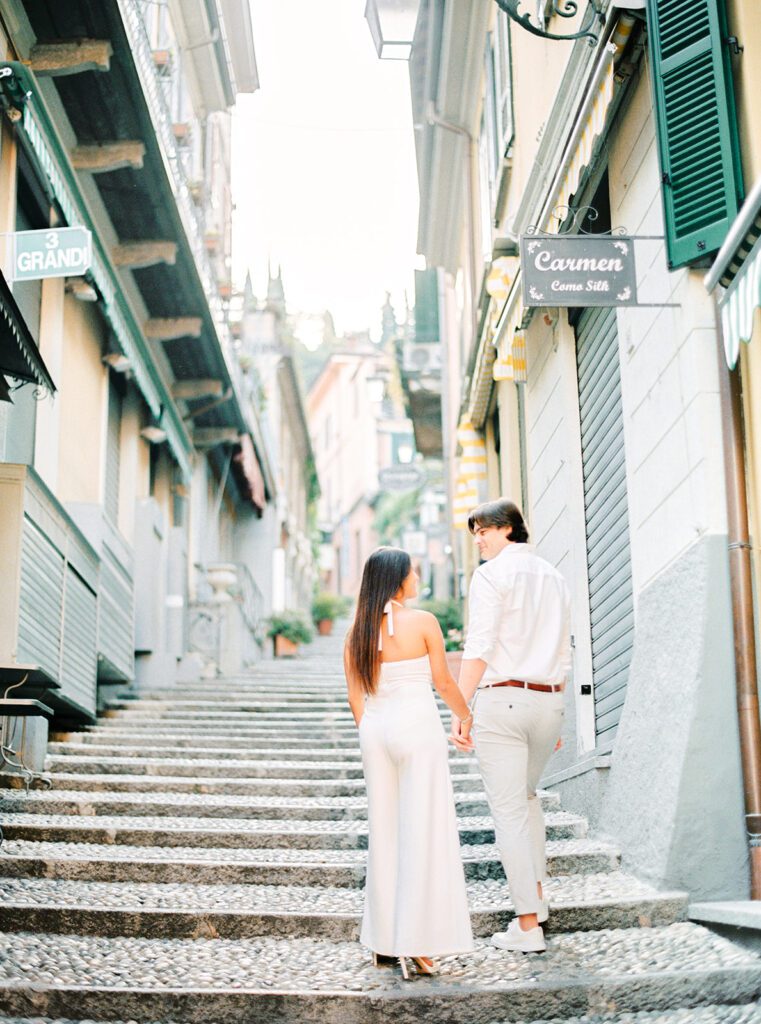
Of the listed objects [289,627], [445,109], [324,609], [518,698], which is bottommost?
[518,698]

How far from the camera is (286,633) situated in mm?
23703

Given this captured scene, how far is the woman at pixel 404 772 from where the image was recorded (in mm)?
4684

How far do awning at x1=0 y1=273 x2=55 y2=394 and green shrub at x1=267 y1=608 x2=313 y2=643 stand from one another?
16128 millimetres

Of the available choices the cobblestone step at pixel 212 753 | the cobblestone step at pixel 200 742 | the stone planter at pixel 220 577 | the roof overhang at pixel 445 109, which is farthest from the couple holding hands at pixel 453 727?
the stone planter at pixel 220 577

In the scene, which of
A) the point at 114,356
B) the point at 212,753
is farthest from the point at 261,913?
the point at 114,356

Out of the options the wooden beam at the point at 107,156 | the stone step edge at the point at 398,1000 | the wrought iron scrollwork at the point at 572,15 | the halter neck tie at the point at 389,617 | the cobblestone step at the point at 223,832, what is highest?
the wooden beam at the point at 107,156

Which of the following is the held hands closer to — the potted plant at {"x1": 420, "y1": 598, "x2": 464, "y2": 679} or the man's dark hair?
the man's dark hair

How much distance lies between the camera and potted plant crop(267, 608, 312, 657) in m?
23.5

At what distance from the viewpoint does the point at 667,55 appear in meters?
5.83

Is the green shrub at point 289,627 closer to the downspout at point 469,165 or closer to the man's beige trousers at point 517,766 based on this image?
the downspout at point 469,165

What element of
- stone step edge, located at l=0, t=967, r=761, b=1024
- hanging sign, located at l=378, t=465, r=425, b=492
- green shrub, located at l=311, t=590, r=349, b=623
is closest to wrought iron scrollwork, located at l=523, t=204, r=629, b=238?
stone step edge, located at l=0, t=967, r=761, b=1024

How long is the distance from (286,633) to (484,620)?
18.7m

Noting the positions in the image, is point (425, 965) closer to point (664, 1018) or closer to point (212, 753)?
Result: point (664, 1018)

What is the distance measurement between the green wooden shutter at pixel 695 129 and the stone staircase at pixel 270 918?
2.83 meters
